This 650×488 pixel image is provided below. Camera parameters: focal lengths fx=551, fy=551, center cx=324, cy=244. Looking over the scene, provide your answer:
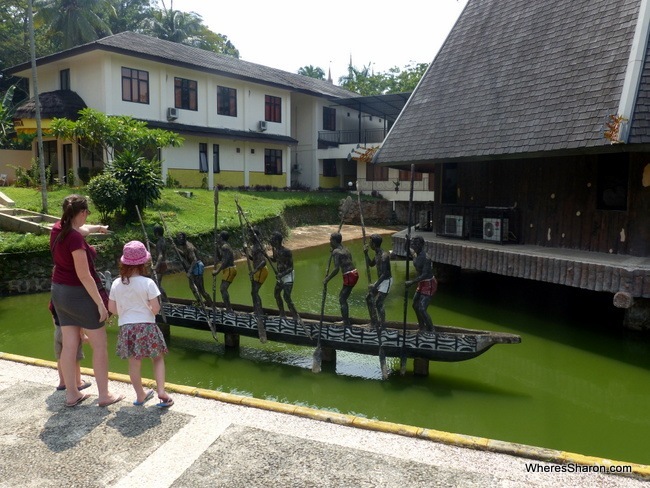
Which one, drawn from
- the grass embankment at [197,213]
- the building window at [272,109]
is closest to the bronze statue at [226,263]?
the grass embankment at [197,213]

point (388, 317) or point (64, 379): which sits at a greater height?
point (64, 379)

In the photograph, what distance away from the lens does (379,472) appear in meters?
4.50

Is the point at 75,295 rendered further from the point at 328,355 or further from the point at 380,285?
the point at 328,355

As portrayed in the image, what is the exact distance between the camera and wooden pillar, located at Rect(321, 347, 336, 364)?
30.5 feet

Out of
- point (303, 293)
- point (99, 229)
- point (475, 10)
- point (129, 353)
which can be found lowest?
point (303, 293)

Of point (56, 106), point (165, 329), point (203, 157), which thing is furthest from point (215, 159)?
point (165, 329)

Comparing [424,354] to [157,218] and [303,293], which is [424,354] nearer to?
[303,293]

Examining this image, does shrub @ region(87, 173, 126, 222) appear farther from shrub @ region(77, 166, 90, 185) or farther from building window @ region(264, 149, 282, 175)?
building window @ region(264, 149, 282, 175)

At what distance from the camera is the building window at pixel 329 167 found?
123 feet

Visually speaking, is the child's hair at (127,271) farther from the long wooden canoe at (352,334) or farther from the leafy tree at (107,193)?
the leafy tree at (107,193)

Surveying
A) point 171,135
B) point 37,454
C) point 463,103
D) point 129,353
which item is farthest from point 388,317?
point 171,135

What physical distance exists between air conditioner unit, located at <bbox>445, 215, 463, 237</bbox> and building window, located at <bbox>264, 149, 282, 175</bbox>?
65.5ft

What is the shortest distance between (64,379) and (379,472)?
11.6ft

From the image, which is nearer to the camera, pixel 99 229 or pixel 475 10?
pixel 99 229
